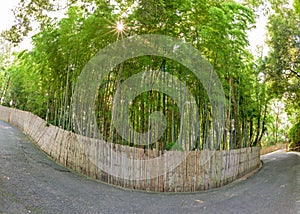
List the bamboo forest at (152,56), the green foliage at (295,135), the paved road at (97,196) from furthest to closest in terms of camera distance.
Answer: the green foliage at (295,135)
the bamboo forest at (152,56)
the paved road at (97,196)

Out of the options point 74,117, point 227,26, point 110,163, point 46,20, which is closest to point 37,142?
point 74,117

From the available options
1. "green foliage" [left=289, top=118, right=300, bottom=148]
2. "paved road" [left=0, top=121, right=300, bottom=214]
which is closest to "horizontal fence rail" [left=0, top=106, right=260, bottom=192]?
"paved road" [left=0, top=121, right=300, bottom=214]

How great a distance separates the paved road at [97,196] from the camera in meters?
3.56

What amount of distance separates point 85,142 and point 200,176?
8.30 feet

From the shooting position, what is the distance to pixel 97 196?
430cm

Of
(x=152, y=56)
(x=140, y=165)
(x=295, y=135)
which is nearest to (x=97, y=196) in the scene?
(x=140, y=165)

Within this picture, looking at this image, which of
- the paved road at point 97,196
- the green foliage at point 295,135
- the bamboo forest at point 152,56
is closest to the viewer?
the paved road at point 97,196

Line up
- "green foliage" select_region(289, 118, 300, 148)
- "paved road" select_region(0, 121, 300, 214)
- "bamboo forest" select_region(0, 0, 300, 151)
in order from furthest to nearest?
"green foliage" select_region(289, 118, 300, 148) < "bamboo forest" select_region(0, 0, 300, 151) < "paved road" select_region(0, 121, 300, 214)

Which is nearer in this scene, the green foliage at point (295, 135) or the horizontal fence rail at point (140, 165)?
the horizontal fence rail at point (140, 165)

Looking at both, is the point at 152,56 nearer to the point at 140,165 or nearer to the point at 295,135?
the point at 140,165

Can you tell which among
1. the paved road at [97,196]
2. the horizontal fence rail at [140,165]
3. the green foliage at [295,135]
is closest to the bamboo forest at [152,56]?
the horizontal fence rail at [140,165]

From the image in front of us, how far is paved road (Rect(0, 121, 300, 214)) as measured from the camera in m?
3.56

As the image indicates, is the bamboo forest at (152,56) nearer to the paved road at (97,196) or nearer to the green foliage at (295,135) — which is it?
the paved road at (97,196)

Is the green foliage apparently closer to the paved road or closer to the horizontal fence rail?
the horizontal fence rail
